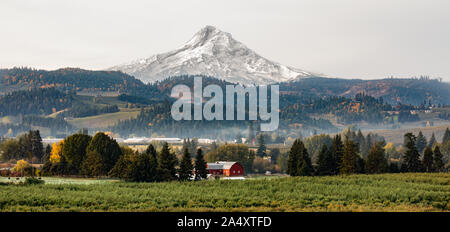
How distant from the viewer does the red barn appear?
440 feet

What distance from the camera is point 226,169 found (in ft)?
443

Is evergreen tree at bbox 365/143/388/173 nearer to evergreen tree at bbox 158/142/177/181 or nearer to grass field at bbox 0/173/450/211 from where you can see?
grass field at bbox 0/173/450/211

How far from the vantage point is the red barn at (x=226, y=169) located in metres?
134

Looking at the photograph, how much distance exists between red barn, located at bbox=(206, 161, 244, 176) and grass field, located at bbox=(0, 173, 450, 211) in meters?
49.8

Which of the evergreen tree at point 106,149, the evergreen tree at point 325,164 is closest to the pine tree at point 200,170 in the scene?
Answer: the evergreen tree at point 106,149

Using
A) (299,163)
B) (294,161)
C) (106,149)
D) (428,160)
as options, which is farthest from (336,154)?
(106,149)

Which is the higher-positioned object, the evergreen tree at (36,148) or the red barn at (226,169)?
the evergreen tree at (36,148)

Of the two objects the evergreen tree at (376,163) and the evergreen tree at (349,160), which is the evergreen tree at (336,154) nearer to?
the evergreen tree at (349,160)

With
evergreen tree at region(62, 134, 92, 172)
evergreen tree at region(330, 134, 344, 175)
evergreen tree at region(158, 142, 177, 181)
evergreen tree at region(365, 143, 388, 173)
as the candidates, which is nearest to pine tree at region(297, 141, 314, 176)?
evergreen tree at region(330, 134, 344, 175)

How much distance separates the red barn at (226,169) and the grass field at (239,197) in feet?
163
